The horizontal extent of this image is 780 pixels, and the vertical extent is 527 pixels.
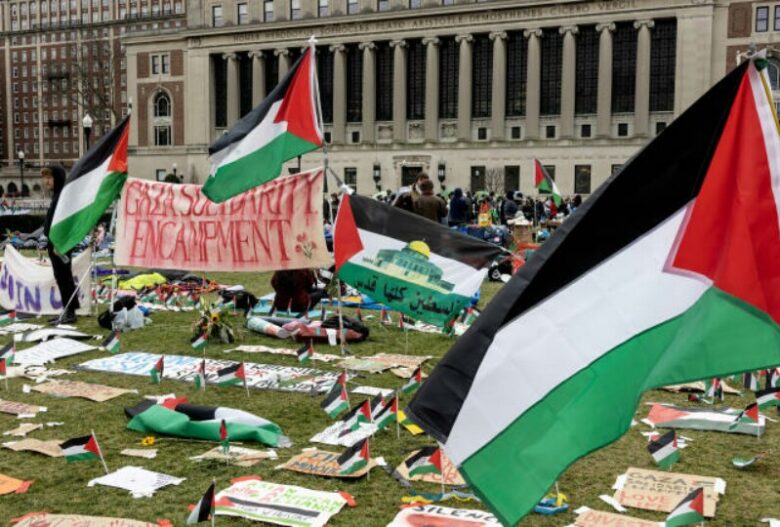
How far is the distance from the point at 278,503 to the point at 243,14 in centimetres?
7550

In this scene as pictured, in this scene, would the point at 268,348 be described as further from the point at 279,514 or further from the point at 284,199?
the point at 279,514

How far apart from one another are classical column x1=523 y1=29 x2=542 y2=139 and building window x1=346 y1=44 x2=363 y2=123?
1506 cm

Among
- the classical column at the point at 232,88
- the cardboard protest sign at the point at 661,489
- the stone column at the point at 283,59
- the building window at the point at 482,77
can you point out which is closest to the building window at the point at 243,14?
the classical column at the point at 232,88

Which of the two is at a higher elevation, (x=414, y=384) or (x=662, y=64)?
(x=662, y=64)

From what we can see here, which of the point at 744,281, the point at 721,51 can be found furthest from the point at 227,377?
the point at 721,51

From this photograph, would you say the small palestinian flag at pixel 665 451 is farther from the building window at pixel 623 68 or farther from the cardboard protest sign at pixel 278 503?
the building window at pixel 623 68

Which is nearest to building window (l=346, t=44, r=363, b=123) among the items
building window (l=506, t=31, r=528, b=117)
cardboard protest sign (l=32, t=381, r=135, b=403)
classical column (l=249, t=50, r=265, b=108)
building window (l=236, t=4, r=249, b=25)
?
classical column (l=249, t=50, r=265, b=108)

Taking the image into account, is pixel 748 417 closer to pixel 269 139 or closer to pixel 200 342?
pixel 269 139

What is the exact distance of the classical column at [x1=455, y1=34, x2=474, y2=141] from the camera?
6731cm

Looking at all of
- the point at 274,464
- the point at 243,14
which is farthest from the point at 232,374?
the point at 243,14

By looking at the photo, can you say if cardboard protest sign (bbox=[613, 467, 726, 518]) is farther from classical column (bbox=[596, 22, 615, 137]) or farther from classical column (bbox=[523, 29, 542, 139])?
classical column (bbox=[523, 29, 542, 139])

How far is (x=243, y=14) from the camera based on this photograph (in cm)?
7619

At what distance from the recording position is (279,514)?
5.71m

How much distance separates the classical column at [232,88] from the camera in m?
75.6
